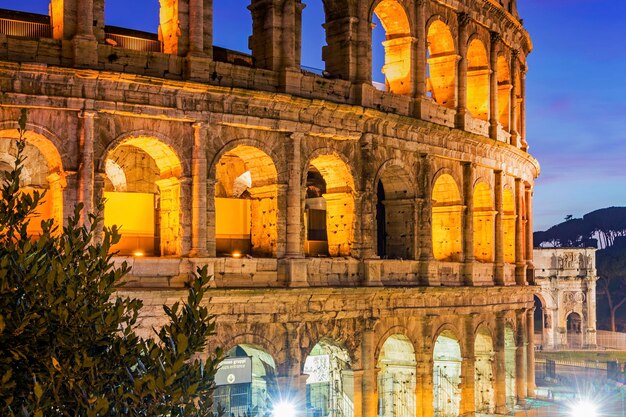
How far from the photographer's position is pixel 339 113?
69.1ft

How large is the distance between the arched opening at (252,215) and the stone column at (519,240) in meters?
10.9

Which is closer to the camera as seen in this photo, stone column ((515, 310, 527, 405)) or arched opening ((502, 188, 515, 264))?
stone column ((515, 310, 527, 405))

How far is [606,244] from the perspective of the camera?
256 feet

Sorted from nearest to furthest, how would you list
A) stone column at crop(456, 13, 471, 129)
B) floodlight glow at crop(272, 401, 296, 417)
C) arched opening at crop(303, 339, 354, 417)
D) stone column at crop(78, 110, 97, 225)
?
stone column at crop(78, 110, 97, 225)
floodlight glow at crop(272, 401, 296, 417)
arched opening at crop(303, 339, 354, 417)
stone column at crop(456, 13, 471, 129)

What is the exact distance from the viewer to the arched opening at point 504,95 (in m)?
28.9

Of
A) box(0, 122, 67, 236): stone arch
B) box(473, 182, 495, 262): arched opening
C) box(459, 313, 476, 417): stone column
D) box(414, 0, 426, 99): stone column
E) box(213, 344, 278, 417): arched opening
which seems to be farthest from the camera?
box(473, 182, 495, 262): arched opening

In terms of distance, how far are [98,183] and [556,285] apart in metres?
38.8

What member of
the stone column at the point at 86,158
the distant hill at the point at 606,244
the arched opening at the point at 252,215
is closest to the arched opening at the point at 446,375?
the arched opening at the point at 252,215

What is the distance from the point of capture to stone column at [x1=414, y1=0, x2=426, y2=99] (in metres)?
23.5

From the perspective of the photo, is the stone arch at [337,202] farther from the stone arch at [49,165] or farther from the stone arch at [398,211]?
the stone arch at [49,165]

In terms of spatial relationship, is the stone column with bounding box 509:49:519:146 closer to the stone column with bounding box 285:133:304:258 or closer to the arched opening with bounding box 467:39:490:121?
the arched opening with bounding box 467:39:490:121

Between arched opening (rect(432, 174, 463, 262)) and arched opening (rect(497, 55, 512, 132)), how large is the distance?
4719 millimetres

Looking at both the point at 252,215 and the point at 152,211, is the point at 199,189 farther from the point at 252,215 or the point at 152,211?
the point at 252,215

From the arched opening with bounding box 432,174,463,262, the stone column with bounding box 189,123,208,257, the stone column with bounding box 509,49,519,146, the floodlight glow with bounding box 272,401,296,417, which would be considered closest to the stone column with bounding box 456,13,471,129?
the arched opening with bounding box 432,174,463,262
